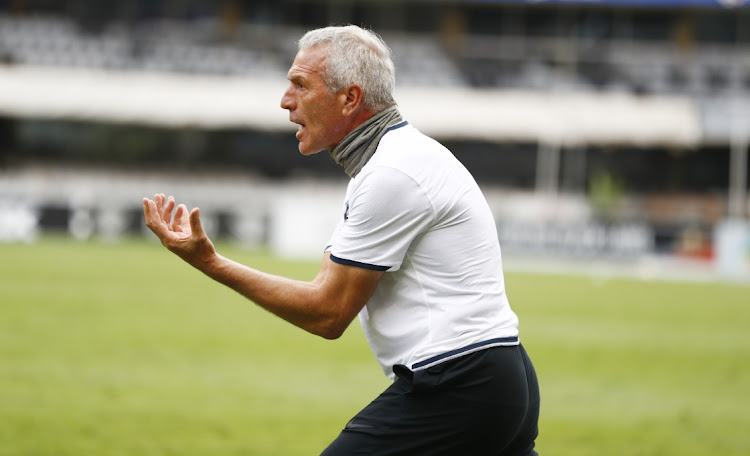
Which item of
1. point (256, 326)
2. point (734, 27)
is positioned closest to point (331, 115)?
point (256, 326)

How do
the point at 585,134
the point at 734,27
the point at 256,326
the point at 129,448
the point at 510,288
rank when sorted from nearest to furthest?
1. the point at 129,448
2. the point at 256,326
3. the point at 510,288
4. the point at 585,134
5. the point at 734,27

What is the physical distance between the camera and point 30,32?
44.2m

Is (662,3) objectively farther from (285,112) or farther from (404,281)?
(404,281)

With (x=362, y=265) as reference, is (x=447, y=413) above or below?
below

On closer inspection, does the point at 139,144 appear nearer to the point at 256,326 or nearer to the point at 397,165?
the point at 256,326

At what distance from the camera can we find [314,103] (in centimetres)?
344

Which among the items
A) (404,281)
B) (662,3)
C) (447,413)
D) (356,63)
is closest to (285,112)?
(662,3)

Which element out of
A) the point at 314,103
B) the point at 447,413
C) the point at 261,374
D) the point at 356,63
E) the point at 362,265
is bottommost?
the point at 261,374

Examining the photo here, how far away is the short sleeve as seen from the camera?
10.5 ft

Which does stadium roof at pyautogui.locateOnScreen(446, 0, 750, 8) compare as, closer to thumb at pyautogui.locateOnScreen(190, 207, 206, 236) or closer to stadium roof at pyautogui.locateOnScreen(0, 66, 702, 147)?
stadium roof at pyautogui.locateOnScreen(0, 66, 702, 147)

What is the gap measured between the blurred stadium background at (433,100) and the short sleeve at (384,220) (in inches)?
1290

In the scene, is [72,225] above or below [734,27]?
below

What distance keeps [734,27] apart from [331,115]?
48.4 m

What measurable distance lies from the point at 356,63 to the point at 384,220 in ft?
1.91
